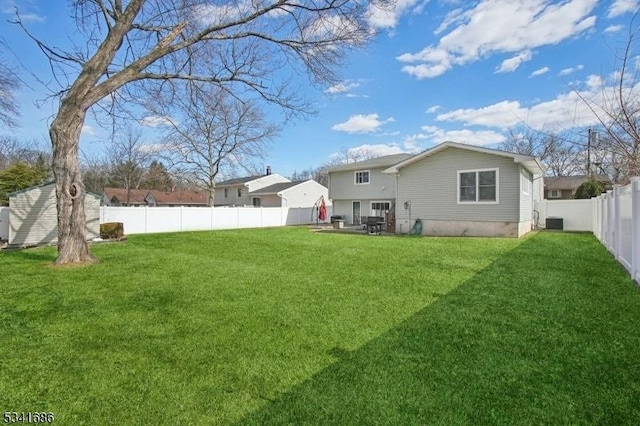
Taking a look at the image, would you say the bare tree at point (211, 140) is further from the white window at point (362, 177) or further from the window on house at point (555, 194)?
the window on house at point (555, 194)

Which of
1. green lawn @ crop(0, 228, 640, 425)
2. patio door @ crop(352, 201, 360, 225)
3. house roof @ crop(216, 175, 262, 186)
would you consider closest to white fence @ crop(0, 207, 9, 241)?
green lawn @ crop(0, 228, 640, 425)

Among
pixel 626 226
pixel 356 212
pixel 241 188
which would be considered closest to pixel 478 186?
pixel 626 226

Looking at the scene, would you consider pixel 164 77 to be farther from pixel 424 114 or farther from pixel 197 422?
pixel 424 114

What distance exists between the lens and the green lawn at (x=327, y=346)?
245 centimetres

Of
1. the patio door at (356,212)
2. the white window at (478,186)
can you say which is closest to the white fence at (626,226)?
the white window at (478,186)

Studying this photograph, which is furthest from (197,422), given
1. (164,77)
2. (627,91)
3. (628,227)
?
(164,77)

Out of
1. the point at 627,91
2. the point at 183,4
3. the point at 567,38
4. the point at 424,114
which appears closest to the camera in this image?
the point at 627,91

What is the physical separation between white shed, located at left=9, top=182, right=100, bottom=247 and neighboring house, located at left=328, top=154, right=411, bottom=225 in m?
16.0

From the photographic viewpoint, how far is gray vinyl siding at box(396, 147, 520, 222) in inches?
530

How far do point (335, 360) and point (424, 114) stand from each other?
2070cm

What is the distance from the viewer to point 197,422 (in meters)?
2.31

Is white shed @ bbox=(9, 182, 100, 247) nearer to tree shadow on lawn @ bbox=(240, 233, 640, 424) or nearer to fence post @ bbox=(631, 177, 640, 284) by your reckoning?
tree shadow on lawn @ bbox=(240, 233, 640, 424)

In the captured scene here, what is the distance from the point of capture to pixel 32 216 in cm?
1244

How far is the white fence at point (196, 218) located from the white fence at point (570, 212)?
15447 mm
